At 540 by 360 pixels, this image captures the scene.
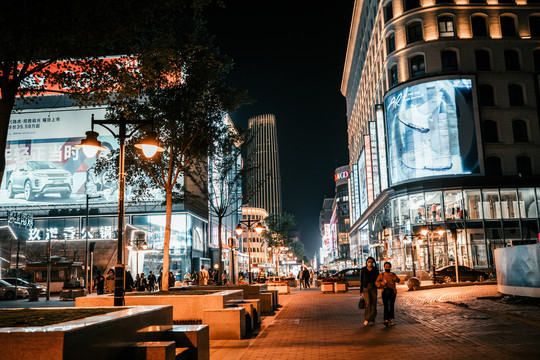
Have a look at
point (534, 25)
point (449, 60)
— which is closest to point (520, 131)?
point (449, 60)

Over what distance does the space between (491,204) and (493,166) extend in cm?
423

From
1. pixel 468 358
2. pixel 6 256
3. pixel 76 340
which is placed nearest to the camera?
pixel 76 340

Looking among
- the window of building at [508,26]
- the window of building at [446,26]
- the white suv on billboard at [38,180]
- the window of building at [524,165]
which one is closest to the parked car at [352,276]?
the window of building at [524,165]

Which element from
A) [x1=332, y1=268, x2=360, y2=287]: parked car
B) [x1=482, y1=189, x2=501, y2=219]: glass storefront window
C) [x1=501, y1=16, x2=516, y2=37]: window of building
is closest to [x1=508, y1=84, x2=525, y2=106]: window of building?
[x1=501, y1=16, x2=516, y2=37]: window of building

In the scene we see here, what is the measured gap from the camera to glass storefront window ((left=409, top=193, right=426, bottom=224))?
4828 centimetres

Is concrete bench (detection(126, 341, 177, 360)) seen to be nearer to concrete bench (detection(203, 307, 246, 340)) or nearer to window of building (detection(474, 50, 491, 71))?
concrete bench (detection(203, 307, 246, 340))

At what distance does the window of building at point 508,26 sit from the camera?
171 feet

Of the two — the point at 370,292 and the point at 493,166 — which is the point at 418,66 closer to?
the point at 493,166

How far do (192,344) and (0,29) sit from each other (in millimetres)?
6412

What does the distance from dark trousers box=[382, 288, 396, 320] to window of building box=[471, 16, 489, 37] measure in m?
46.5

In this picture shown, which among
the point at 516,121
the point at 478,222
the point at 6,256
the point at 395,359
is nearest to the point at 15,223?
the point at 6,256

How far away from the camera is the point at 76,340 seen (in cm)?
487

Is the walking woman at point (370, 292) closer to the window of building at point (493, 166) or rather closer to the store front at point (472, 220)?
the store front at point (472, 220)

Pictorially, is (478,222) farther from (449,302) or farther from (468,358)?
(468,358)
